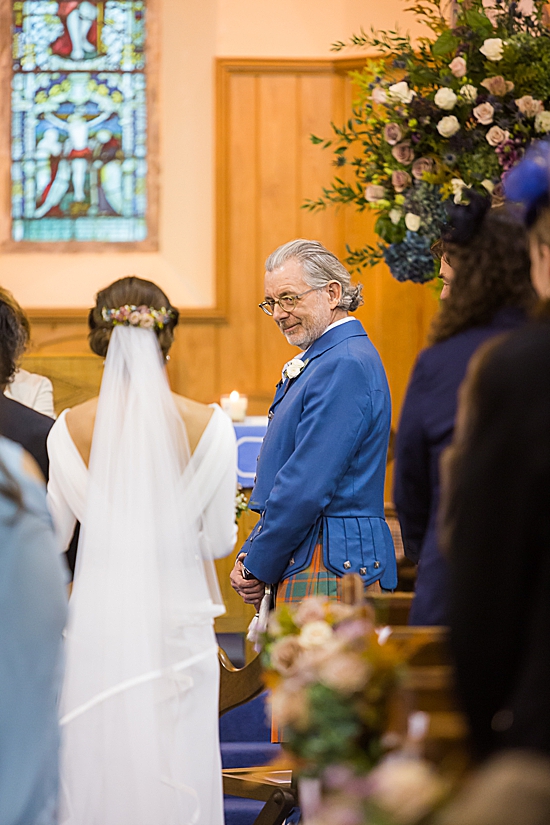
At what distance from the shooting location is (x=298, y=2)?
24.1 ft

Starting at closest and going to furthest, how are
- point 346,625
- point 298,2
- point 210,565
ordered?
point 346,625, point 210,565, point 298,2

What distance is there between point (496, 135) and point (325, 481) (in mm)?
1736

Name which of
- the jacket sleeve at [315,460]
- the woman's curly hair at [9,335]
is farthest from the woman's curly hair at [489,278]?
the woman's curly hair at [9,335]

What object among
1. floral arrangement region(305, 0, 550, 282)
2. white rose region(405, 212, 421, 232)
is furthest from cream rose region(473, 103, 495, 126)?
white rose region(405, 212, 421, 232)

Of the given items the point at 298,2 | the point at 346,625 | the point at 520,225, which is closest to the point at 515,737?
the point at 346,625

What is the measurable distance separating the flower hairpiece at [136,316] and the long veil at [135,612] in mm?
29

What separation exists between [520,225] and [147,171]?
5784 millimetres

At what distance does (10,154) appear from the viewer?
7.46 meters

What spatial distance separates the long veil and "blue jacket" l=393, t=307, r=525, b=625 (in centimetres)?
125

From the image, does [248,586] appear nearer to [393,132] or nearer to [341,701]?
[341,701]

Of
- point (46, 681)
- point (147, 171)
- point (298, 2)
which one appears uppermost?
point (298, 2)

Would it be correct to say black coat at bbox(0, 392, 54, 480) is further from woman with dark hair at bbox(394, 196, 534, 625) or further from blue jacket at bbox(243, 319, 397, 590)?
woman with dark hair at bbox(394, 196, 534, 625)

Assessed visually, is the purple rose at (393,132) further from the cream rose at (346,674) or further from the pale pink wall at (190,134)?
the pale pink wall at (190,134)

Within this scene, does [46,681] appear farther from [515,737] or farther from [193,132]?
[193,132]
